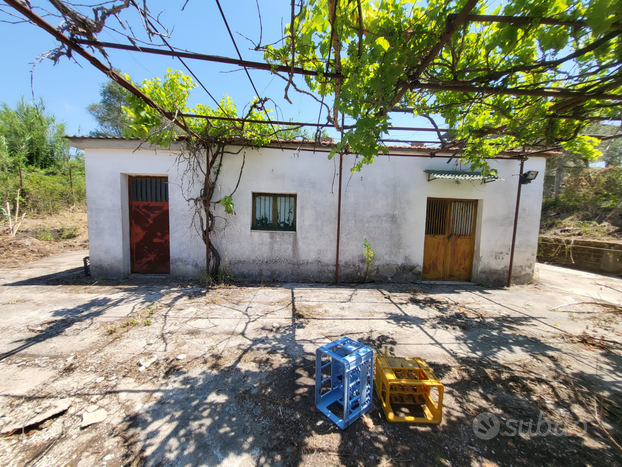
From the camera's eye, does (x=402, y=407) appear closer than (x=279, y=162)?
Yes

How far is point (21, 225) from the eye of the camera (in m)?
9.17

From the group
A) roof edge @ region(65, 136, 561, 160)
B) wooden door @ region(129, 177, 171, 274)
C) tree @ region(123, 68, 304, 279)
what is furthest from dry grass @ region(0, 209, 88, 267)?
tree @ region(123, 68, 304, 279)

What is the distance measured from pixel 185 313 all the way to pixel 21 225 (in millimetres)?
11188

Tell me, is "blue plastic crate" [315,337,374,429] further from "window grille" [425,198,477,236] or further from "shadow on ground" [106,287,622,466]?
"window grille" [425,198,477,236]

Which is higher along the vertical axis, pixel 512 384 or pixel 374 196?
pixel 374 196

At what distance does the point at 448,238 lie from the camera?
248 inches

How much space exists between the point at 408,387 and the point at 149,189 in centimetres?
688

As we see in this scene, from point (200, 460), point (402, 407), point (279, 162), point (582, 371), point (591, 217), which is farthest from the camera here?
point (591, 217)

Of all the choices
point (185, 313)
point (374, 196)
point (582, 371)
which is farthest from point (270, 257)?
point (582, 371)

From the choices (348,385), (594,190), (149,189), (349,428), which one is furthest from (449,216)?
(594,190)

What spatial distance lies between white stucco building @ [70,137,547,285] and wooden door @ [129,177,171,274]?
26 mm

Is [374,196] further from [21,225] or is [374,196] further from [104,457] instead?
[21,225]

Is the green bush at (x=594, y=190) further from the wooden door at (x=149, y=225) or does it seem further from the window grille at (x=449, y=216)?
the wooden door at (x=149, y=225)

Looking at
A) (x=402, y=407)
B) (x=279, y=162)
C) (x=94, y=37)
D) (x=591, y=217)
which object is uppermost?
(x=94, y=37)
